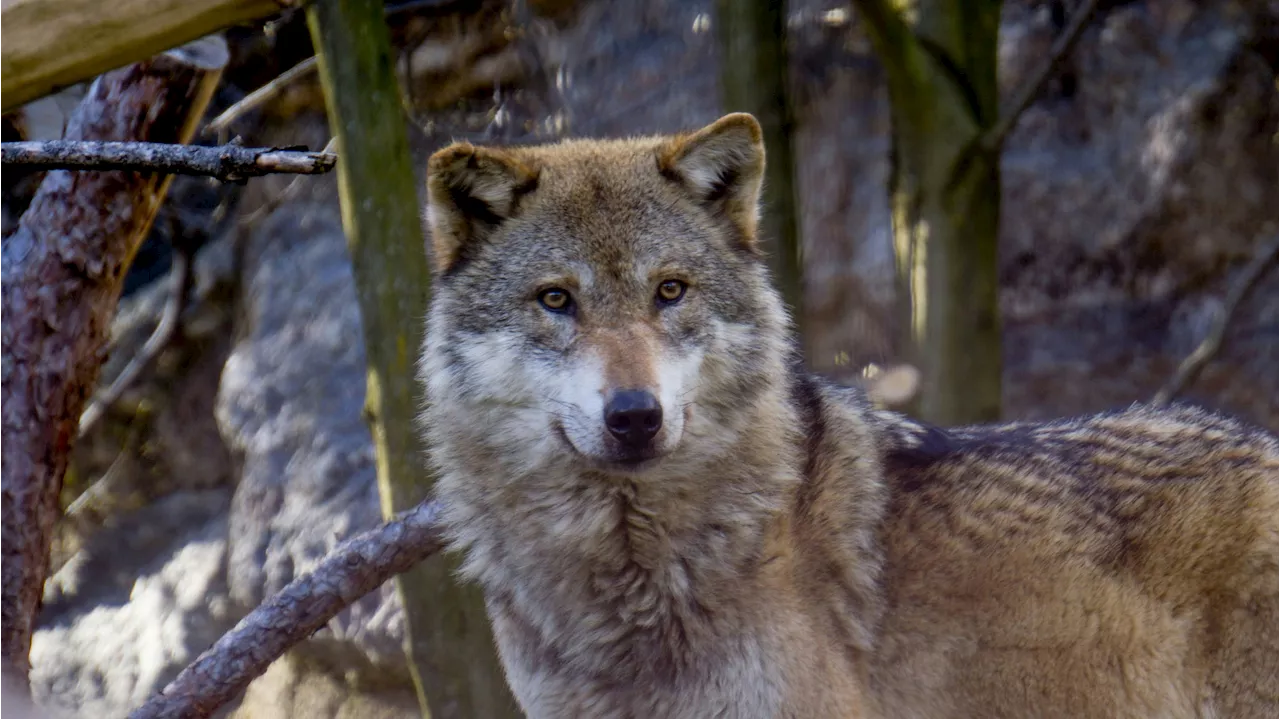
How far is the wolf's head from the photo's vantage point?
3.66m

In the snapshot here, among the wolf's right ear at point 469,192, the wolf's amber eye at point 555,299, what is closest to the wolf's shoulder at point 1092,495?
the wolf's amber eye at point 555,299

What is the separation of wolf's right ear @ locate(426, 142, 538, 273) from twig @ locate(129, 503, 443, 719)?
3.42ft

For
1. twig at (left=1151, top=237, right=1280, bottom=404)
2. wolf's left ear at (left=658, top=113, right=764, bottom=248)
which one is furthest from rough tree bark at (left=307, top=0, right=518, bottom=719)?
twig at (left=1151, top=237, right=1280, bottom=404)

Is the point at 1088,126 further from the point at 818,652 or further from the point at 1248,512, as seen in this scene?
the point at 818,652

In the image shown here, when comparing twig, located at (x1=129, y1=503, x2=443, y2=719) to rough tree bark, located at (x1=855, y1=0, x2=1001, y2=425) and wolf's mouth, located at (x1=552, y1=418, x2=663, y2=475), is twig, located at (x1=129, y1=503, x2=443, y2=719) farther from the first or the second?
rough tree bark, located at (x1=855, y1=0, x2=1001, y2=425)

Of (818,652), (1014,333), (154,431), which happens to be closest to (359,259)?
(818,652)

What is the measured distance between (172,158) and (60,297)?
86.3 inches

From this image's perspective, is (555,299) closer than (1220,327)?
Yes

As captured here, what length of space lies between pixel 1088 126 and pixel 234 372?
599 centimetres

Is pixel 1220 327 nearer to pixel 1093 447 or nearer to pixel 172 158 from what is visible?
pixel 1093 447

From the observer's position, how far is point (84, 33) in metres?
4.20

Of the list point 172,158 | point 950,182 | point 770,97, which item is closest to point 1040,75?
point 950,182

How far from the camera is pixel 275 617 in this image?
4480 millimetres

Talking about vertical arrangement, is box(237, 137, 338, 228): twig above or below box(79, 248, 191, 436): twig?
above
